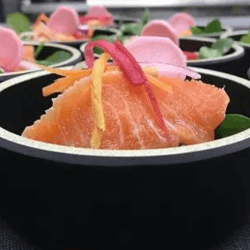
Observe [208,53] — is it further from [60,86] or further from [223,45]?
[60,86]

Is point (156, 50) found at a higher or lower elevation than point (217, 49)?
higher

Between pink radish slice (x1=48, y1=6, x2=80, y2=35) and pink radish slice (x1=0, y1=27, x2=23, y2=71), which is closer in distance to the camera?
pink radish slice (x1=0, y1=27, x2=23, y2=71)

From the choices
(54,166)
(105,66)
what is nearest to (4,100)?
(105,66)

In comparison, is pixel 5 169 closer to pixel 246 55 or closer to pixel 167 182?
pixel 167 182

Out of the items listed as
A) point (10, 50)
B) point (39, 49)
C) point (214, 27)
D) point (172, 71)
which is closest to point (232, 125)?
point (172, 71)

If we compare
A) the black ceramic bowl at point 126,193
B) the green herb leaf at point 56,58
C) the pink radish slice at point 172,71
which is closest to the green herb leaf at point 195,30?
the green herb leaf at point 56,58

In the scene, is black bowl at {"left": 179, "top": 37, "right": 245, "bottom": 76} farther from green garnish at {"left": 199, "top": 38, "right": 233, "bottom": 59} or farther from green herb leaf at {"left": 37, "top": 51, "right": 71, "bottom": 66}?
green herb leaf at {"left": 37, "top": 51, "right": 71, "bottom": 66}

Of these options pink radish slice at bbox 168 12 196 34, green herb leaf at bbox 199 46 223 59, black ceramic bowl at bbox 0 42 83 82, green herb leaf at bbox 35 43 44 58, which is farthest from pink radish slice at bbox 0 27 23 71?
pink radish slice at bbox 168 12 196 34
